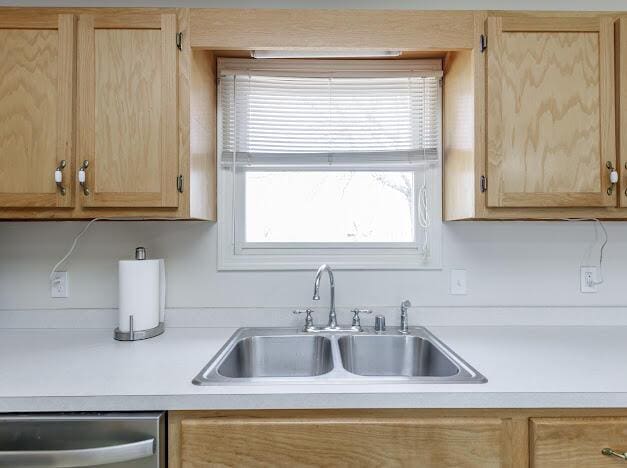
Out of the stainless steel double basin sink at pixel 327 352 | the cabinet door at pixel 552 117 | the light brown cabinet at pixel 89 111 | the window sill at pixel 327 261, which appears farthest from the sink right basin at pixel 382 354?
the light brown cabinet at pixel 89 111

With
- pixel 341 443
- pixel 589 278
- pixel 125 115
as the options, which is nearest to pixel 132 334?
pixel 125 115

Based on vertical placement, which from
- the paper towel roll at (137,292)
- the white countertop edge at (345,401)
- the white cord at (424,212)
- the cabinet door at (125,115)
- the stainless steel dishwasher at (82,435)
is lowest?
the stainless steel dishwasher at (82,435)

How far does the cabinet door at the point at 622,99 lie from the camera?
4.38ft

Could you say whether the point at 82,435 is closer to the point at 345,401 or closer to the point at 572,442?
the point at 345,401

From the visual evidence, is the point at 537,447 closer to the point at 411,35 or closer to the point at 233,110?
the point at 411,35

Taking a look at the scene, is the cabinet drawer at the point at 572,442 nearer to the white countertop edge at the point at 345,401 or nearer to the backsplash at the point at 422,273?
the white countertop edge at the point at 345,401

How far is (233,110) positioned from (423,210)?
991 millimetres

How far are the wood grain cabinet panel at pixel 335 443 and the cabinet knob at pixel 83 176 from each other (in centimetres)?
83

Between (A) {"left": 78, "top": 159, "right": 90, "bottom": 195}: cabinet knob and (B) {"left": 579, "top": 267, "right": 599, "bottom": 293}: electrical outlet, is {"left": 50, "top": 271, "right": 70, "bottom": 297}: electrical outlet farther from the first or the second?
(B) {"left": 579, "top": 267, "right": 599, "bottom": 293}: electrical outlet

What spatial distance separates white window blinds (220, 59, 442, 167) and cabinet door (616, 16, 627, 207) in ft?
2.12

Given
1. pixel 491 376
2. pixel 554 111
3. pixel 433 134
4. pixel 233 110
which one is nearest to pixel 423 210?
pixel 433 134

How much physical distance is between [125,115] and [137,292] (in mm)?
657

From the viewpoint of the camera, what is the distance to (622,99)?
1335mm

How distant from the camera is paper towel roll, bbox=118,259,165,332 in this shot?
144cm
